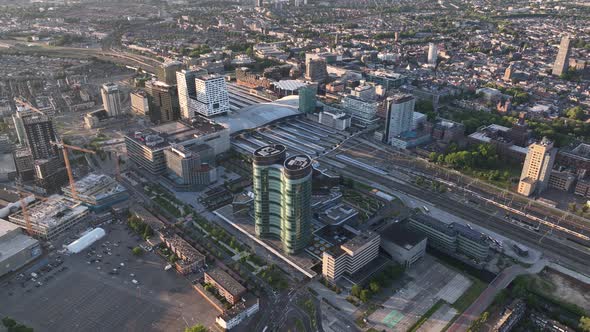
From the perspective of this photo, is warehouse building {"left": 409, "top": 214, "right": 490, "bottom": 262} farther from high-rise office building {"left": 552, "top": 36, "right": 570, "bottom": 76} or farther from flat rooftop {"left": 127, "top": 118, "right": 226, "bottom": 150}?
high-rise office building {"left": 552, "top": 36, "right": 570, "bottom": 76}

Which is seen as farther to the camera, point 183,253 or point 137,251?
point 137,251

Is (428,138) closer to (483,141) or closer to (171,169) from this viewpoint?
(483,141)

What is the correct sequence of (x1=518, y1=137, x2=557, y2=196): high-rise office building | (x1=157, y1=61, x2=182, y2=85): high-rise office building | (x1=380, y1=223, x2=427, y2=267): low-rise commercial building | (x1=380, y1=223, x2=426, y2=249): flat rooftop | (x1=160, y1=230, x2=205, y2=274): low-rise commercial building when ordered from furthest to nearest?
(x1=157, y1=61, x2=182, y2=85): high-rise office building < (x1=518, y1=137, x2=557, y2=196): high-rise office building < (x1=380, y1=223, x2=426, y2=249): flat rooftop < (x1=380, y1=223, x2=427, y2=267): low-rise commercial building < (x1=160, y1=230, x2=205, y2=274): low-rise commercial building

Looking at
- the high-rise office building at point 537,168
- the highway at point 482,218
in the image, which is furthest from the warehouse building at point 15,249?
the high-rise office building at point 537,168

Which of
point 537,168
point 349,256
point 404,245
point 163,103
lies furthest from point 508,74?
point 349,256

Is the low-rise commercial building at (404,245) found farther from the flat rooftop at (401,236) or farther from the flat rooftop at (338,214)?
the flat rooftop at (338,214)

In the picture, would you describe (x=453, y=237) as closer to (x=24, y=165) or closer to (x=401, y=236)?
(x=401, y=236)

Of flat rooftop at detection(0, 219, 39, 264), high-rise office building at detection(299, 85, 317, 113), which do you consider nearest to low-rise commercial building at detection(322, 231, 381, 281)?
flat rooftop at detection(0, 219, 39, 264)
